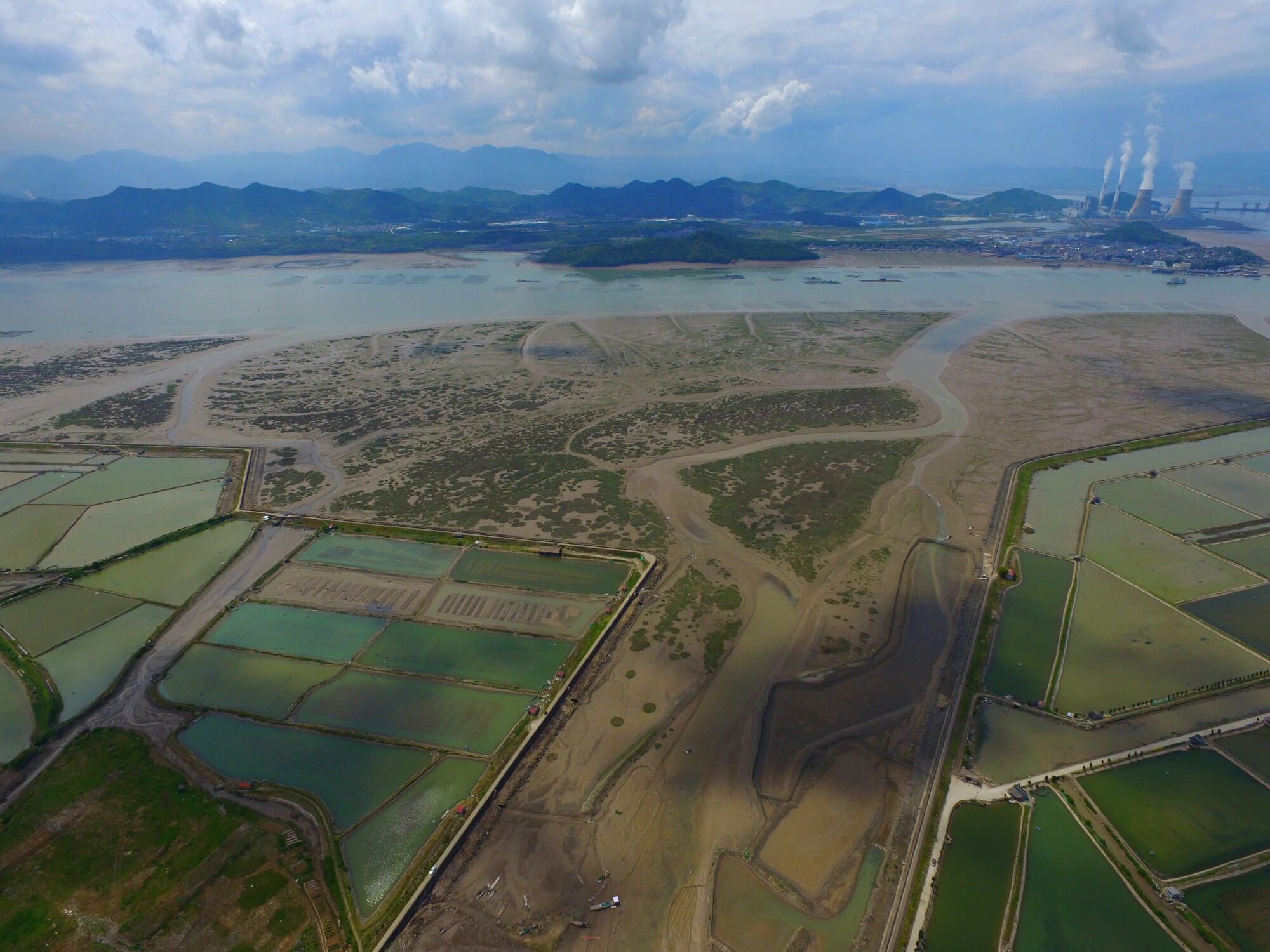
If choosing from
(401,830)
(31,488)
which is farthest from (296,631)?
(31,488)

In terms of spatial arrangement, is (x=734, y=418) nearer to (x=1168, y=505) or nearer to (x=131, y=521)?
(x=1168, y=505)

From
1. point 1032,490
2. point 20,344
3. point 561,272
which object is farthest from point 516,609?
point 561,272

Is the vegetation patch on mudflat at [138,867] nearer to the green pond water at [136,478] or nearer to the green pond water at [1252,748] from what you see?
the green pond water at [136,478]

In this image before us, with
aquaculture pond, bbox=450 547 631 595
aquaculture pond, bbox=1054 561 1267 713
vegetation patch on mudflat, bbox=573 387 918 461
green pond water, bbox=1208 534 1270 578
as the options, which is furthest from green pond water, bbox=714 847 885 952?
vegetation patch on mudflat, bbox=573 387 918 461

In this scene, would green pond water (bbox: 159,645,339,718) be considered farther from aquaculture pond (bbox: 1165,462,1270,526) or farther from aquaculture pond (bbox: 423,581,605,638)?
aquaculture pond (bbox: 1165,462,1270,526)

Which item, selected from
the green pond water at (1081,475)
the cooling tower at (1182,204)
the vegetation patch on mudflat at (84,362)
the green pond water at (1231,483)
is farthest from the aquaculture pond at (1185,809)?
the cooling tower at (1182,204)
